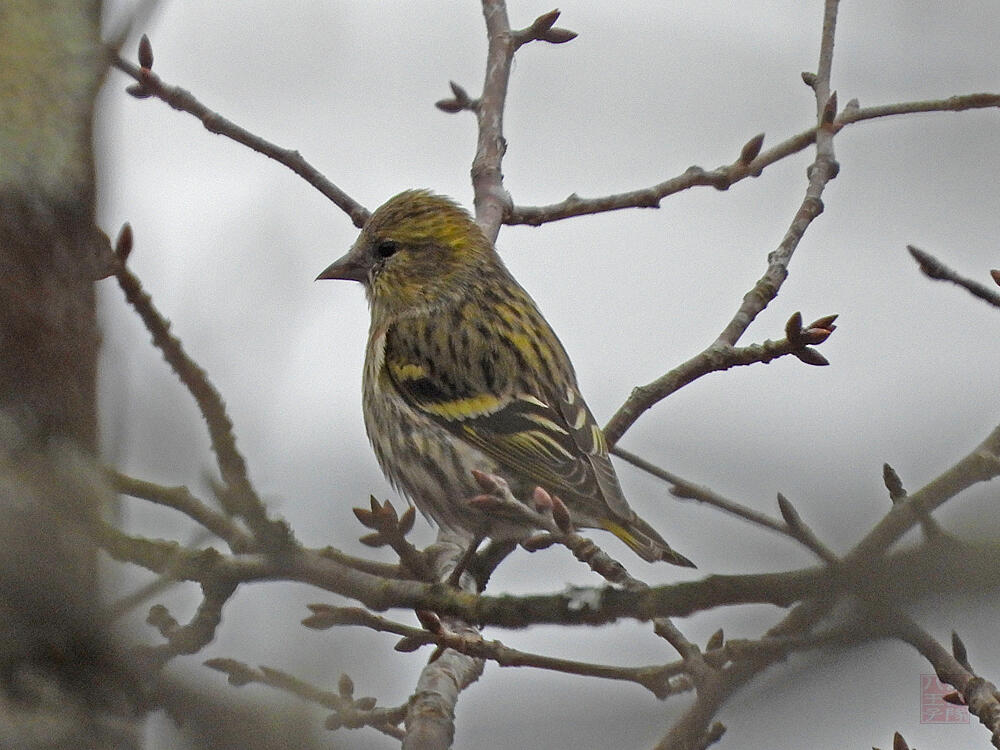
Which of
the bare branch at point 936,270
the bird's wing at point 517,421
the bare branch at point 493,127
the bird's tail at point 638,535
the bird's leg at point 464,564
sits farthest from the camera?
the bare branch at point 493,127

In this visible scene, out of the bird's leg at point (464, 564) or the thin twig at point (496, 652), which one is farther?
the bird's leg at point (464, 564)

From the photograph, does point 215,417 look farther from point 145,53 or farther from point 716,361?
point 145,53

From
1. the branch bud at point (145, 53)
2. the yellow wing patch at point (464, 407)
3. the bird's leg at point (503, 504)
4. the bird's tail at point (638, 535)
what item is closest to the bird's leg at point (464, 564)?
the bird's tail at point (638, 535)

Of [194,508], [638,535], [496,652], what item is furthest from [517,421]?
[194,508]

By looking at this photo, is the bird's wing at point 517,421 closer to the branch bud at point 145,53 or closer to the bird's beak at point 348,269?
the bird's beak at point 348,269

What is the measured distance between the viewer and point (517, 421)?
5.48 meters

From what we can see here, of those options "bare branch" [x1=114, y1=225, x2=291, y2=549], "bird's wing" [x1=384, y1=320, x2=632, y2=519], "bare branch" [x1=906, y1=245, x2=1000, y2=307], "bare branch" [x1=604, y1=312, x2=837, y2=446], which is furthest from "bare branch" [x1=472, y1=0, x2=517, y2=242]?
"bare branch" [x1=114, y1=225, x2=291, y2=549]

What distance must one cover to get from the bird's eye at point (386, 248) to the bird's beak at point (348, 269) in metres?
0.11

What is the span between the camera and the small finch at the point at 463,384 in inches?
203

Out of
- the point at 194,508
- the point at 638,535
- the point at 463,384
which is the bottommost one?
the point at 194,508

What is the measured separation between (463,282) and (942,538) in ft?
17.1

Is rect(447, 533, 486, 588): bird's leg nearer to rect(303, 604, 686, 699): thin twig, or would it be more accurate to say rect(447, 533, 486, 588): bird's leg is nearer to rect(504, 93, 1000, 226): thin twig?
rect(303, 604, 686, 699): thin twig

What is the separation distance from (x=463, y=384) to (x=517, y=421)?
37 cm

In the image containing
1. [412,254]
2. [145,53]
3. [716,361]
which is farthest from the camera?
[412,254]
